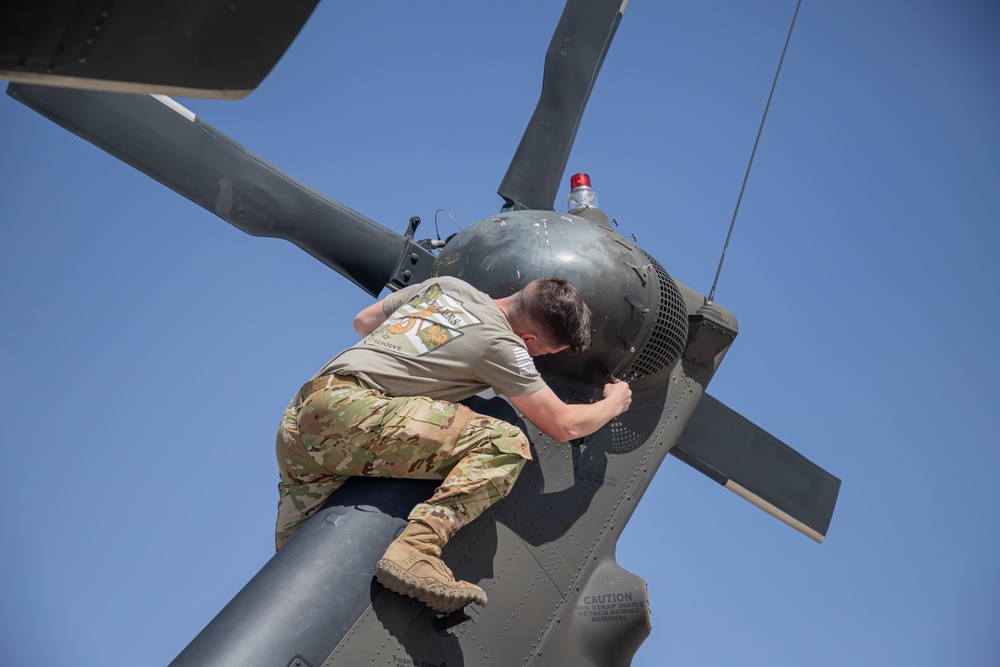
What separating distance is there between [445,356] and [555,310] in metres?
0.47

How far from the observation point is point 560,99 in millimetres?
5539

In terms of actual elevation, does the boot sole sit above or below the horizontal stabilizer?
below

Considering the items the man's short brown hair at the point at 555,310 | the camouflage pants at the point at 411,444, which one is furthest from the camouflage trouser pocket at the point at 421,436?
the man's short brown hair at the point at 555,310

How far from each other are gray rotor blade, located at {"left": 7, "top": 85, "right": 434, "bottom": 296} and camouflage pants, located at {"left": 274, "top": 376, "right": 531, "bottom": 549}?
1.76 meters

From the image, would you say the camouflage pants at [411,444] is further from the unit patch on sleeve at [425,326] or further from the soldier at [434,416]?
the unit patch on sleeve at [425,326]

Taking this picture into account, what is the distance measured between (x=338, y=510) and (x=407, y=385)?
18.7 inches

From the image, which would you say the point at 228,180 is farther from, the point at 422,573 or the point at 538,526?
the point at 422,573

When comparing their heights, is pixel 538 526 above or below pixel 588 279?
below

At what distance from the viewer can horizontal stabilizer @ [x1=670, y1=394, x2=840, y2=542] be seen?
5277mm

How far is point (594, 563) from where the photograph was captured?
4.08 meters

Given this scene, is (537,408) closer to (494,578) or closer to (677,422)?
(494,578)

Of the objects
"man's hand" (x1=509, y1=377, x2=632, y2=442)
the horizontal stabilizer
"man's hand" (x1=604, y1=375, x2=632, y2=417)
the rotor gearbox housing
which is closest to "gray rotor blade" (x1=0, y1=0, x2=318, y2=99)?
"man's hand" (x1=509, y1=377, x2=632, y2=442)

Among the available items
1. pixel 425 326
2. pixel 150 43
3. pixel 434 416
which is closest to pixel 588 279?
pixel 425 326

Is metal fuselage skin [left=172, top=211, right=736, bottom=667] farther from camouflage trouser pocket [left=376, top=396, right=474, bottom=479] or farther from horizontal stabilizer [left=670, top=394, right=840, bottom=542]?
horizontal stabilizer [left=670, top=394, right=840, bottom=542]
